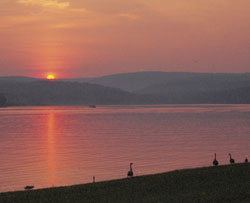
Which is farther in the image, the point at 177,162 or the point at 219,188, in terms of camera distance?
the point at 177,162

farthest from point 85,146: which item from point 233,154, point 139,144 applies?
point 233,154

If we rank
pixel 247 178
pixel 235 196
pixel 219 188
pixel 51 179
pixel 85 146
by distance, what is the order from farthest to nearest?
pixel 85 146 < pixel 51 179 < pixel 247 178 < pixel 219 188 < pixel 235 196

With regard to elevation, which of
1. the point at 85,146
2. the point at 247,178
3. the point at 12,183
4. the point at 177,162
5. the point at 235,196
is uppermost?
the point at 85,146

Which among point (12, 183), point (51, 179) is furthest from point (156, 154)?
point (12, 183)

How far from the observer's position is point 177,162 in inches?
1729

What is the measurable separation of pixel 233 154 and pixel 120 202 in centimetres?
3037

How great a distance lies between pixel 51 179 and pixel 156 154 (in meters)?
17.0

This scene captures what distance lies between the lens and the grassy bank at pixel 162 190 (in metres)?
22.8

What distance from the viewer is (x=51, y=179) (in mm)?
35812

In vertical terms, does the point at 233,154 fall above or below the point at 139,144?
below

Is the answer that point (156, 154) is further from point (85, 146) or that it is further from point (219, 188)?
point (219, 188)

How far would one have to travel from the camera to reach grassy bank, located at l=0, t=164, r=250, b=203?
22.8 metres

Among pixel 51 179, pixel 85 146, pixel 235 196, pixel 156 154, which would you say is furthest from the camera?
pixel 85 146

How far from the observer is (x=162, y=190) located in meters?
24.7
